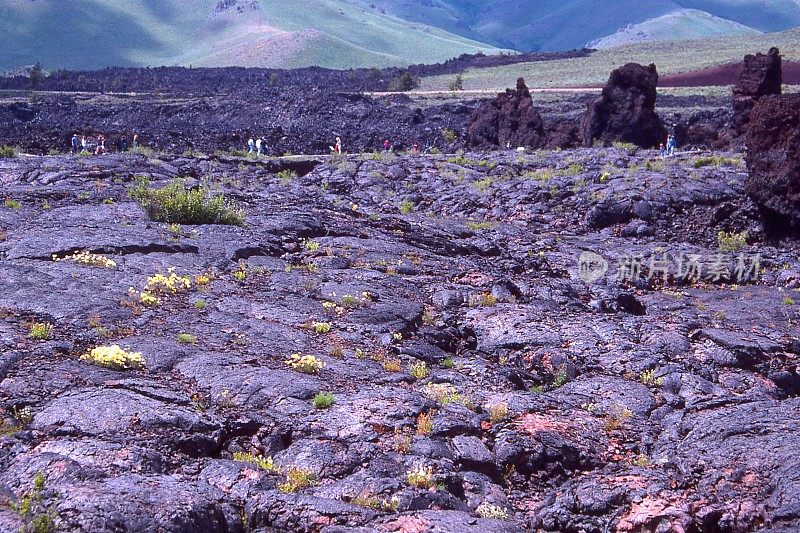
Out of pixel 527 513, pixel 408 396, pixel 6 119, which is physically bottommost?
pixel 527 513

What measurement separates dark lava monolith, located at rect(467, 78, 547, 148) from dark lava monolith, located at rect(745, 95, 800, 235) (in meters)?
18.0

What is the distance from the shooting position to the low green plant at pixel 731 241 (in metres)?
23.7

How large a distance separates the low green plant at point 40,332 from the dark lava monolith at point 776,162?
20.6m

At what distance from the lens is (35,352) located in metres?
10.7

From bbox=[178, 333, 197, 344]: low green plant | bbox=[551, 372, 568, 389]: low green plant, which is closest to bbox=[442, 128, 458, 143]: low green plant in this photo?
bbox=[551, 372, 568, 389]: low green plant

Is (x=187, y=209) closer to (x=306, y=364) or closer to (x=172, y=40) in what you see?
(x=306, y=364)

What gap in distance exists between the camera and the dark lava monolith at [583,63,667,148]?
41219 mm

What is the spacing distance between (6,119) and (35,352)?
211 ft

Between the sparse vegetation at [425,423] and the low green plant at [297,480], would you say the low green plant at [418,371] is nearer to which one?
the sparse vegetation at [425,423]

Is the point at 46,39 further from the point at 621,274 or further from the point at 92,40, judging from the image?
the point at 621,274

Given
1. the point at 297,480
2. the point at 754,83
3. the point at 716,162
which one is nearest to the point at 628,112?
the point at 754,83

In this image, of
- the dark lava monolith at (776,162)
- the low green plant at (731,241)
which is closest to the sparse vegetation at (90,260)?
the low green plant at (731,241)

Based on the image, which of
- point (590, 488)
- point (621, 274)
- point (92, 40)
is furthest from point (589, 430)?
point (92, 40)

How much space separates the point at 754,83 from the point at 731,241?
738 inches
